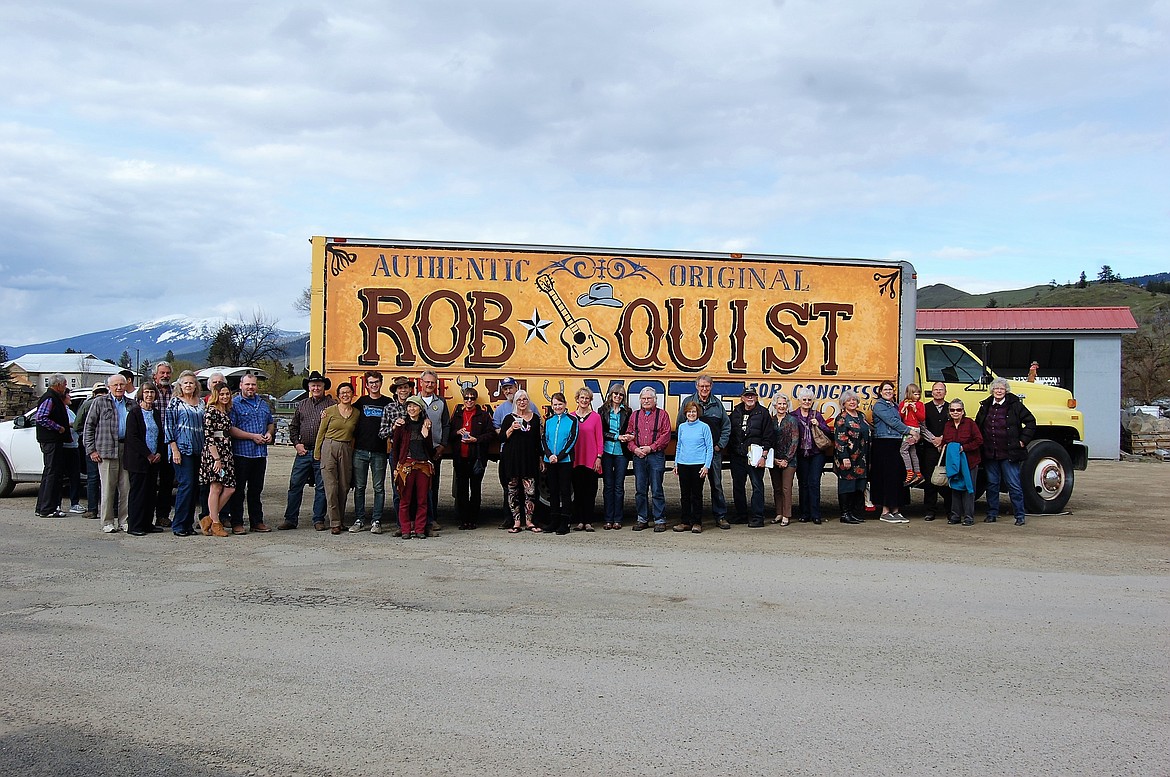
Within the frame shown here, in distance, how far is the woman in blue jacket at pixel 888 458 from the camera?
36.8ft

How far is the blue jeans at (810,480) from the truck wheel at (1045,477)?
3178 millimetres

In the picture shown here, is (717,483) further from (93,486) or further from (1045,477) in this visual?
(93,486)

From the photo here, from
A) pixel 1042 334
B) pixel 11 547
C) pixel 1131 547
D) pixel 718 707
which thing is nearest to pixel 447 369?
pixel 11 547

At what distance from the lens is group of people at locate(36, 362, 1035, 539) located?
32.4 ft

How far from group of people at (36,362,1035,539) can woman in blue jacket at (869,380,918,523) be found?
19 millimetres

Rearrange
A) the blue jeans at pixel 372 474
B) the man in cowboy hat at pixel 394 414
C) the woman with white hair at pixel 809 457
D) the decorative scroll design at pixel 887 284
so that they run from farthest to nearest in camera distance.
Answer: the decorative scroll design at pixel 887 284 → the woman with white hair at pixel 809 457 → the blue jeans at pixel 372 474 → the man in cowboy hat at pixel 394 414

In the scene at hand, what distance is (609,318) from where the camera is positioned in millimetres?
11094

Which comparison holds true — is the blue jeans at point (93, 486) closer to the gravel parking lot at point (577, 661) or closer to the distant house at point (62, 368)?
the gravel parking lot at point (577, 661)

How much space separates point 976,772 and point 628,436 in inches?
280

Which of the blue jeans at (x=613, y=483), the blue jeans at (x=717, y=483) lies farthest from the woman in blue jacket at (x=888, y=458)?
the blue jeans at (x=613, y=483)

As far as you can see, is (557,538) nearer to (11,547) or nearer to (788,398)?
(788,398)

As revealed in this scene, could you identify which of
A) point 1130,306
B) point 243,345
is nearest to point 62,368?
point 243,345

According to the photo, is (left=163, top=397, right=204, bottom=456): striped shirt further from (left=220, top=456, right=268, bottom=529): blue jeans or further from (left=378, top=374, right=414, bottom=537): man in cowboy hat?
(left=378, top=374, right=414, bottom=537): man in cowboy hat

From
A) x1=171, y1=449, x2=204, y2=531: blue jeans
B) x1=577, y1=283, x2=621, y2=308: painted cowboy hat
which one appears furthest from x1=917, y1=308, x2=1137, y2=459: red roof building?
x1=171, y1=449, x2=204, y2=531: blue jeans
